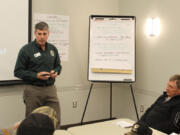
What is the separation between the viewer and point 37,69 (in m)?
2.77

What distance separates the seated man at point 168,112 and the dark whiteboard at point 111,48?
108 centimetres

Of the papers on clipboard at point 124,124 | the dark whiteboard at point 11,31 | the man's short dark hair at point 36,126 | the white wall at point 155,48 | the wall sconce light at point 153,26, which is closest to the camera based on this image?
the man's short dark hair at point 36,126

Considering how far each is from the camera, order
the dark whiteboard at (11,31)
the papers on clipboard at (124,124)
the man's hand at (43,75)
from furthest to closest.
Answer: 1. the dark whiteboard at (11,31)
2. the man's hand at (43,75)
3. the papers on clipboard at (124,124)

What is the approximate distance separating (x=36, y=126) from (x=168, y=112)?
1.92 m

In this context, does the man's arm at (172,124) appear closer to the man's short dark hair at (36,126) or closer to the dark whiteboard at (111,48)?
the dark whiteboard at (111,48)

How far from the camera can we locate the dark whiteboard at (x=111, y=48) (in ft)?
12.0

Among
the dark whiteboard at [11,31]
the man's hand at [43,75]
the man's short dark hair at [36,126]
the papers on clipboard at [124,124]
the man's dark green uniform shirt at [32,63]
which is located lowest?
the papers on clipboard at [124,124]

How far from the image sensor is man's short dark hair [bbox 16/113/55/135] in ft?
2.97

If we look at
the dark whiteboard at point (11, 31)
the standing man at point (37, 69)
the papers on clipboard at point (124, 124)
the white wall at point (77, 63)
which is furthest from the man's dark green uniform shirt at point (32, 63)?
the papers on clipboard at point (124, 124)

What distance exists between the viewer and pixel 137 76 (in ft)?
12.9

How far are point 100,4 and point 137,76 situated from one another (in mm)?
1376

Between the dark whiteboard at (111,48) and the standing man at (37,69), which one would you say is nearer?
the standing man at (37,69)

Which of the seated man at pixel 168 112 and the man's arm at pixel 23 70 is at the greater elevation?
the man's arm at pixel 23 70

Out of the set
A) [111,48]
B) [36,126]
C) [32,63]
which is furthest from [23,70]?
[36,126]
